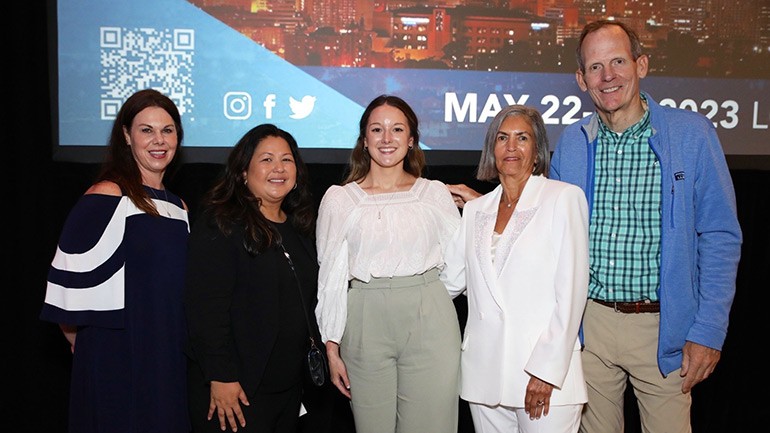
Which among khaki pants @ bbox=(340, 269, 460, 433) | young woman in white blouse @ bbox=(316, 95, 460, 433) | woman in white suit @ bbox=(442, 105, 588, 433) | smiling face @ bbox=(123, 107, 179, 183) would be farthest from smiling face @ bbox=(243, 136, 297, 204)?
woman in white suit @ bbox=(442, 105, 588, 433)

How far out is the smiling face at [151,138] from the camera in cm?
245

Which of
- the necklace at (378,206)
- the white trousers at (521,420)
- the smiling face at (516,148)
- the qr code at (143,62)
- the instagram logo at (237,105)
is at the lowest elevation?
the white trousers at (521,420)

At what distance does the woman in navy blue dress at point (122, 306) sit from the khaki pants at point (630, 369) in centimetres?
147

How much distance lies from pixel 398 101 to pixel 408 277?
0.69m

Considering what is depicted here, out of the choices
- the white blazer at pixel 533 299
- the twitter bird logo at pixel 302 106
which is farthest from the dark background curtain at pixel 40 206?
the white blazer at pixel 533 299

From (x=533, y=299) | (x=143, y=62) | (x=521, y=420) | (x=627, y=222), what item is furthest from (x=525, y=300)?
(x=143, y=62)

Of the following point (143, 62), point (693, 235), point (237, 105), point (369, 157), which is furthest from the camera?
point (237, 105)

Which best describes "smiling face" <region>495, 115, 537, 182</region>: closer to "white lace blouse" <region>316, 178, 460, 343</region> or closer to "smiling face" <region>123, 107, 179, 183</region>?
"white lace blouse" <region>316, 178, 460, 343</region>

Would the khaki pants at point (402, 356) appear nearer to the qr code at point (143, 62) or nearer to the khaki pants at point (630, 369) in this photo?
the khaki pants at point (630, 369)

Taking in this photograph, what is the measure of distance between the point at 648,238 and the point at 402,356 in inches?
37.6

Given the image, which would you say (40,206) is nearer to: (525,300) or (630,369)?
(525,300)

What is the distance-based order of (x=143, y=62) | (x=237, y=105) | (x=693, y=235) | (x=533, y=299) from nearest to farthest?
(x=533, y=299) → (x=693, y=235) → (x=143, y=62) → (x=237, y=105)

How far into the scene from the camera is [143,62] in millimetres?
3375

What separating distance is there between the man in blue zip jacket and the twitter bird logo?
1540mm
